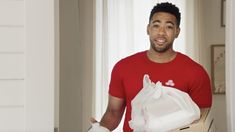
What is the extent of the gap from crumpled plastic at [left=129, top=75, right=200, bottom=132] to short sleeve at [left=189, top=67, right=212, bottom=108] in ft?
0.17

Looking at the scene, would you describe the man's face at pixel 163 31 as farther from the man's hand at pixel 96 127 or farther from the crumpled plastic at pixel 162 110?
the man's hand at pixel 96 127

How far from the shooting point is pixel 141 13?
1.07 metres

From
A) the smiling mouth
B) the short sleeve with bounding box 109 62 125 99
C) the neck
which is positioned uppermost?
the smiling mouth

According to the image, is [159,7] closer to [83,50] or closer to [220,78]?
[83,50]

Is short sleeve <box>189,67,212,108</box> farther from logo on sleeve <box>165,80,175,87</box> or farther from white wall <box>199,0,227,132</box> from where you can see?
white wall <box>199,0,227,132</box>

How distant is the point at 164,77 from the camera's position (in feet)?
2.96
